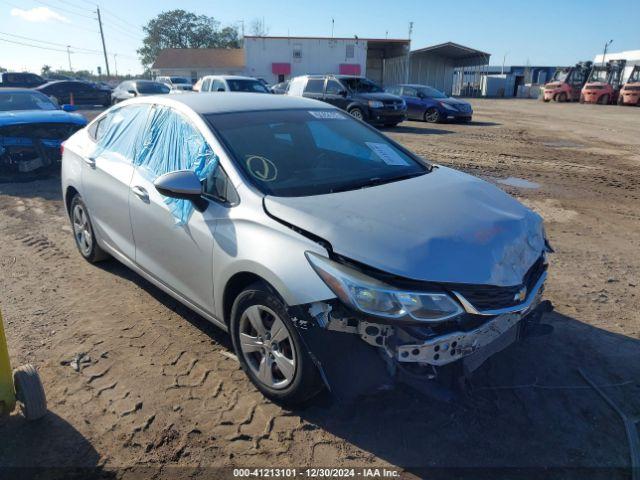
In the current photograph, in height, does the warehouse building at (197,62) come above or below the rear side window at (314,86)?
above

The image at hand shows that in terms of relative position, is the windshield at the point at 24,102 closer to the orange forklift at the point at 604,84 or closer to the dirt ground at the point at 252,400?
the dirt ground at the point at 252,400

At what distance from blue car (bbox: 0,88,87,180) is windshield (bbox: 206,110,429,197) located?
636 centimetres

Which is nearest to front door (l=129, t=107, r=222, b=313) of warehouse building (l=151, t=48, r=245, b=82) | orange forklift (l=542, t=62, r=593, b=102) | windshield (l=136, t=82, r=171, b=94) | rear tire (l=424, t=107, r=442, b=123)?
rear tire (l=424, t=107, r=442, b=123)

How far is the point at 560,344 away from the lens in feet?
11.5

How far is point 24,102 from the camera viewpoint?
9266mm

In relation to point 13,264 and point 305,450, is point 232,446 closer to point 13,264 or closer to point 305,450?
point 305,450

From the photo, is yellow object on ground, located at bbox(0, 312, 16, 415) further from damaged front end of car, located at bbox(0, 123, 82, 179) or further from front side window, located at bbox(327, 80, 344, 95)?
front side window, located at bbox(327, 80, 344, 95)

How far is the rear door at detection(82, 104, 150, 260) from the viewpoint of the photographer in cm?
387

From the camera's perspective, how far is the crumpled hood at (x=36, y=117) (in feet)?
26.2

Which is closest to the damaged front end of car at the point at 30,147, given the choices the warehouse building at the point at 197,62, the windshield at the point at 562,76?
the windshield at the point at 562,76

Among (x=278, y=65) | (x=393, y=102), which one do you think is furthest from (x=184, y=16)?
(x=393, y=102)

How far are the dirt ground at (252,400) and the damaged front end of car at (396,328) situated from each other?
362mm

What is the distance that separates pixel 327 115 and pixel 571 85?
41.5 m

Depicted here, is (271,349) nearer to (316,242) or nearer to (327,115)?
(316,242)
